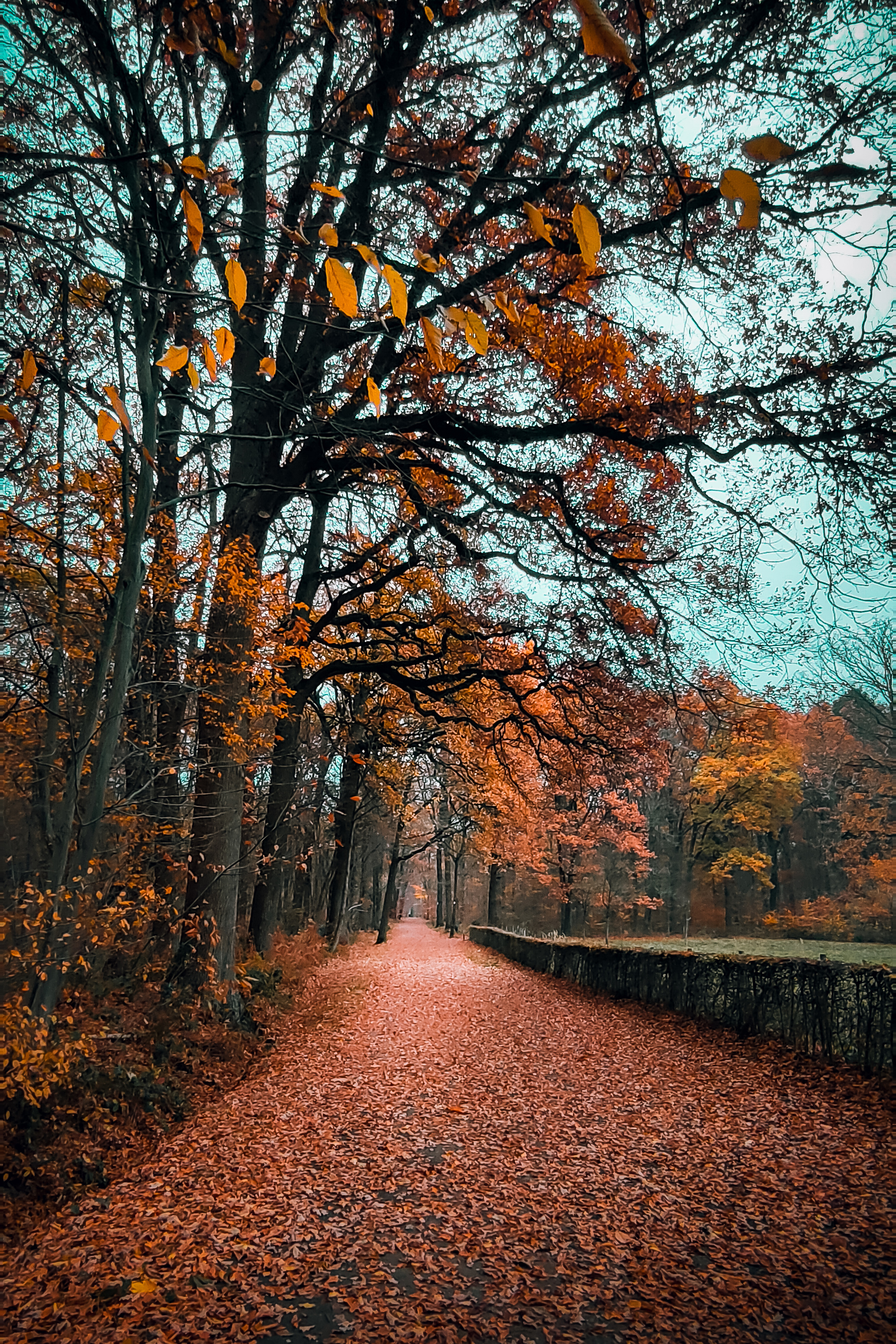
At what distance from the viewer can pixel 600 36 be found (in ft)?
3.69

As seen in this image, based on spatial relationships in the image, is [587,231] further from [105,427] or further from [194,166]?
[105,427]

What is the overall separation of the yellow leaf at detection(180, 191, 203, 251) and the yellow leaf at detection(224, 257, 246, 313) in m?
0.08

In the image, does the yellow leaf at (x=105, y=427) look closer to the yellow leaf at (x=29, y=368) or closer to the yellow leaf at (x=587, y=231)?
the yellow leaf at (x=29, y=368)

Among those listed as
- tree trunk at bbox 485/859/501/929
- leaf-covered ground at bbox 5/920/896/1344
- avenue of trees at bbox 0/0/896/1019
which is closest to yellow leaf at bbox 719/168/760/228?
avenue of trees at bbox 0/0/896/1019

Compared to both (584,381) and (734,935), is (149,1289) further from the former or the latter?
(734,935)

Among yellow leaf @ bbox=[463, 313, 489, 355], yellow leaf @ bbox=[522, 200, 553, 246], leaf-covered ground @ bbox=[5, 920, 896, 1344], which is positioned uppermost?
yellow leaf @ bbox=[522, 200, 553, 246]

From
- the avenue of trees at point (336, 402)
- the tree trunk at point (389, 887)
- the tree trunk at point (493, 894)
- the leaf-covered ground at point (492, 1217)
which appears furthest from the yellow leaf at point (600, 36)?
the tree trunk at point (493, 894)

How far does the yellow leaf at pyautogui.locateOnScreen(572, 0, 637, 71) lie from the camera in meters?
1.11

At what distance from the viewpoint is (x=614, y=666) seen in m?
8.62

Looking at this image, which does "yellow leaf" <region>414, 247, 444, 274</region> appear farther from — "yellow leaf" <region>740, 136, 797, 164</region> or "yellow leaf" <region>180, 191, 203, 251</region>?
"yellow leaf" <region>740, 136, 797, 164</region>

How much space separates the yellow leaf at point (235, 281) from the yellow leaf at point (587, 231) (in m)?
0.76

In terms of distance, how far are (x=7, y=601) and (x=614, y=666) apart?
664cm

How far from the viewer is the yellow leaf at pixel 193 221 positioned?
145 centimetres

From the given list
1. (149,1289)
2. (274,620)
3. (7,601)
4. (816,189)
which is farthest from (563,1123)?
(816,189)
